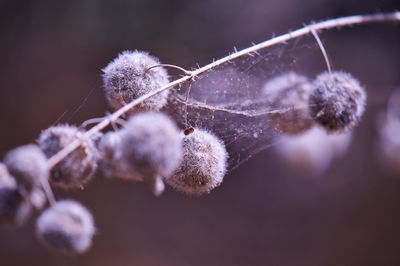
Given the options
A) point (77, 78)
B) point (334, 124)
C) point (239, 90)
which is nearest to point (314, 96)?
point (334, 124)

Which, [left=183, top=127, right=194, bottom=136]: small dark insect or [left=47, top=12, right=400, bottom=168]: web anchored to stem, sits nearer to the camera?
[left=47, top=12, right=400, bottom=168]: web anchored to stem

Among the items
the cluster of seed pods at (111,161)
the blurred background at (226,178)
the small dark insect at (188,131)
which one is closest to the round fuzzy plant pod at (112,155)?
the cluster of seed pods at (111,161)

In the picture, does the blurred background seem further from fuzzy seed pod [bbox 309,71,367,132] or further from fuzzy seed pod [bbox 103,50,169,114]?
fuzzy seed pod [bbox 103,50,169,114]

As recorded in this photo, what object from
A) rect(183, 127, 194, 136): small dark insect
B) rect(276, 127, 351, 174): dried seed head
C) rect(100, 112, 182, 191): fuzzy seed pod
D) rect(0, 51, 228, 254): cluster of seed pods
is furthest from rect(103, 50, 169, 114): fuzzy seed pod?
rect(276, 127, 351, 174): dried seed head

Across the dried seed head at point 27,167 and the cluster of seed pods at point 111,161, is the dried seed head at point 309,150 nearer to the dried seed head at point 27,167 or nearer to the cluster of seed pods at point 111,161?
the cluster of seed pods at point 111,161

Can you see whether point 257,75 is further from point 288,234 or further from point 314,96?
point 288,234

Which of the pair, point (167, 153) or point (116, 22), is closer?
point (167, 153)
